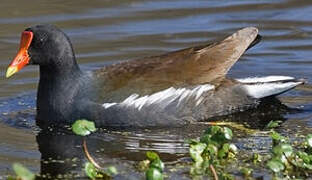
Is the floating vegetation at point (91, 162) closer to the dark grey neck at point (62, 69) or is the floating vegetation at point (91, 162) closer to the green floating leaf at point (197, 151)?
the green floating leaf at point (197, 151)

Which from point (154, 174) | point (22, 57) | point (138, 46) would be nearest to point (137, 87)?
point (22, 57)

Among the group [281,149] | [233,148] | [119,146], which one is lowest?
[119,146]

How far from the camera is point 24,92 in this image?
8.81 meters

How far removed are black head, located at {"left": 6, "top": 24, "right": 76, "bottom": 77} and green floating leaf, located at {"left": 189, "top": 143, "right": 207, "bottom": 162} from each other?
214 centimetres

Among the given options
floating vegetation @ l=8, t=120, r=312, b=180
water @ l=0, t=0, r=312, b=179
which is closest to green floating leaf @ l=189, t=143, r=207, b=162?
floating vegetation @ l=8, t=120, r=312, b=180

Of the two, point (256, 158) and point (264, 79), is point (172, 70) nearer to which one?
point (264, 79)

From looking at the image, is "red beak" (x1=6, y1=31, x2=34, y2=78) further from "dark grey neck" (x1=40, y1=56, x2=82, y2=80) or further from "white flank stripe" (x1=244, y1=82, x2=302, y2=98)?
"white flank stripe" (x1=244, y1=82, x2=302, y2=98)

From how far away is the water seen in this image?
23.9 feet

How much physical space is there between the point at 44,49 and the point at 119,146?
1133 millimetres

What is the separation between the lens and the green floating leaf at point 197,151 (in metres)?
6.13

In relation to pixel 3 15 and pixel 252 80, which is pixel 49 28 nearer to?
pixel 252 80

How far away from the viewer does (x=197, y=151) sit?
6.14 m

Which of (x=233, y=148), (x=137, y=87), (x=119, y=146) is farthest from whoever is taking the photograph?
(x=137, y=87)

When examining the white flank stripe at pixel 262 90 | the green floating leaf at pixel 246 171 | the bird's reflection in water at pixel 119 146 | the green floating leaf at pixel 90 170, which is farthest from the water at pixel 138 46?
the green floating leaf at pixel 90 170
